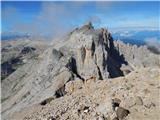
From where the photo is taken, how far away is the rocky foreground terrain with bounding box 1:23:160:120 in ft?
99.8

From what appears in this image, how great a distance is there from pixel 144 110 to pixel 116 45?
44.5m

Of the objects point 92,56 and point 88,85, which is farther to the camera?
point 92,56

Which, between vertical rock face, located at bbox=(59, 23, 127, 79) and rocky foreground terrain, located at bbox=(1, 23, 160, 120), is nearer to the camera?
rocky foreground terrain, located at bbox=(1, 23, 160, 120)

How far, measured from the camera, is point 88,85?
39250mm

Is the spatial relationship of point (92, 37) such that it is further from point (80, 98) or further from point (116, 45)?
point (80, 98)

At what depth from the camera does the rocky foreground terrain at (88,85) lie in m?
30.4

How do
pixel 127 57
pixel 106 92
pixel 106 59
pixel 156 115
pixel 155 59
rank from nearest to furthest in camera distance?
pixel 156 115, pixel 106 92, pixel 106 59, pixel 127 57, pixel 155 59

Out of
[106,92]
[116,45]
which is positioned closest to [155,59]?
[116,45]

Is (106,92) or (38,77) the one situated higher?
(106,92)

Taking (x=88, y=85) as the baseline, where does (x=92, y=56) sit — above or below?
below

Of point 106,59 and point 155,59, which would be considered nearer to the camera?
point 106,59

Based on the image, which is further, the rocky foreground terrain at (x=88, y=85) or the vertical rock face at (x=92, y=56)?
the vertical rock face at (x=92, y=56)

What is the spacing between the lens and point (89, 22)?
2876 inches

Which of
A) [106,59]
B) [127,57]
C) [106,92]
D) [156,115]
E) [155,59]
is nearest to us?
[156,115]
